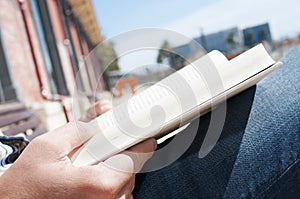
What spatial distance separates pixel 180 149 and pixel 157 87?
12cm

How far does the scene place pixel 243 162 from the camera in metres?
0.66

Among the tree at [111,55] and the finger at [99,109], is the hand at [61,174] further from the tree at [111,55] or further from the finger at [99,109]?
the finger at [99,109]

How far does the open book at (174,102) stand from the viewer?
23.4 inches

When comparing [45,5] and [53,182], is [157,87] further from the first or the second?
[45,5]

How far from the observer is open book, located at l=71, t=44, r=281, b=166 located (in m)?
0.59

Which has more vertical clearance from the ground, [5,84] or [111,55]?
[111,55]

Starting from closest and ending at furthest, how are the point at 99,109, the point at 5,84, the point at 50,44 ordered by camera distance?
the point at 99,109, the point at 5,84, the point at 50,44

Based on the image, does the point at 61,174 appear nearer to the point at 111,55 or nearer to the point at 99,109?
the point at 99,109

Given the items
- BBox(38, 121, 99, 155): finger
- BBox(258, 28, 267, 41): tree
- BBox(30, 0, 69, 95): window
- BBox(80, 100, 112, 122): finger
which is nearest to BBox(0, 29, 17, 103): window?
BBox(258, 28, 267, 41): tree

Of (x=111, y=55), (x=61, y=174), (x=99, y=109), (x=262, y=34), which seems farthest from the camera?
(x=262, y=34)

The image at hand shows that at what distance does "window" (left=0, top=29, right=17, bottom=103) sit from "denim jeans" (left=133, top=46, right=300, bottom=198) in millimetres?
3386

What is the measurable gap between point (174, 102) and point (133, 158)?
106 mm

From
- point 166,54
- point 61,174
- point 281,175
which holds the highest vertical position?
point 166,54

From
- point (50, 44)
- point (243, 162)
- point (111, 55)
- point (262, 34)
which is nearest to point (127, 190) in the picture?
point (243, 162)
